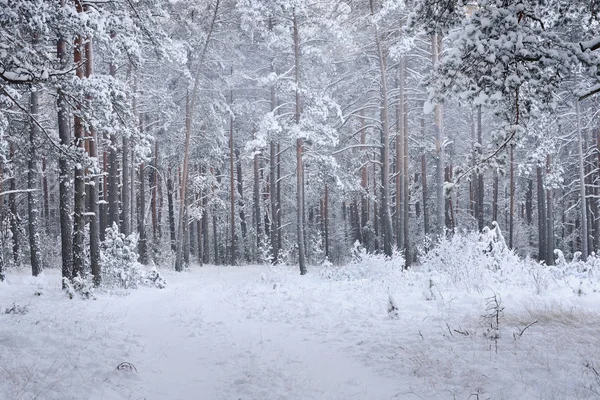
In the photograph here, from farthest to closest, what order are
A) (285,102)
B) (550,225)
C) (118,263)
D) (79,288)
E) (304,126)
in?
(550,225) → (285,102) → (304,126) → (118,263) → (79,288)

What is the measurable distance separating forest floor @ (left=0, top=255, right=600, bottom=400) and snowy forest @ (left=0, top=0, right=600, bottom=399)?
9 cm

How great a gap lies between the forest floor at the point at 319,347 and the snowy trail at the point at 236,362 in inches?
0.9

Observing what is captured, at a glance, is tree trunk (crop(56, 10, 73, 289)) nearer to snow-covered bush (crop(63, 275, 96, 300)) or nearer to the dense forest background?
the dense forest background

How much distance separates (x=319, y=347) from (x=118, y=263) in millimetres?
8997

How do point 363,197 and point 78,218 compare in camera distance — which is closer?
point 78,218

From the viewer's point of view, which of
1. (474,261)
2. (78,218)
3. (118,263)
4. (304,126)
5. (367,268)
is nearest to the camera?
(474,261)

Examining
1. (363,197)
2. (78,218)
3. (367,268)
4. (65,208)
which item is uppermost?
(363,197)

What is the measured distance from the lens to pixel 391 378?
503 centimetres

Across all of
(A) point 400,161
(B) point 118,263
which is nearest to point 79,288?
(B) point 118,263

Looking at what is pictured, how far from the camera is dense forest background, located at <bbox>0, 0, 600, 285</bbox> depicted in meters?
5.09

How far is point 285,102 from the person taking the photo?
2156 centimetres

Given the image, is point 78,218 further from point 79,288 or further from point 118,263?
point 118,263

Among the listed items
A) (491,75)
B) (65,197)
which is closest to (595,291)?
(491,75)

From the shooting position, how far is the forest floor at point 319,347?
4547 millimetres
